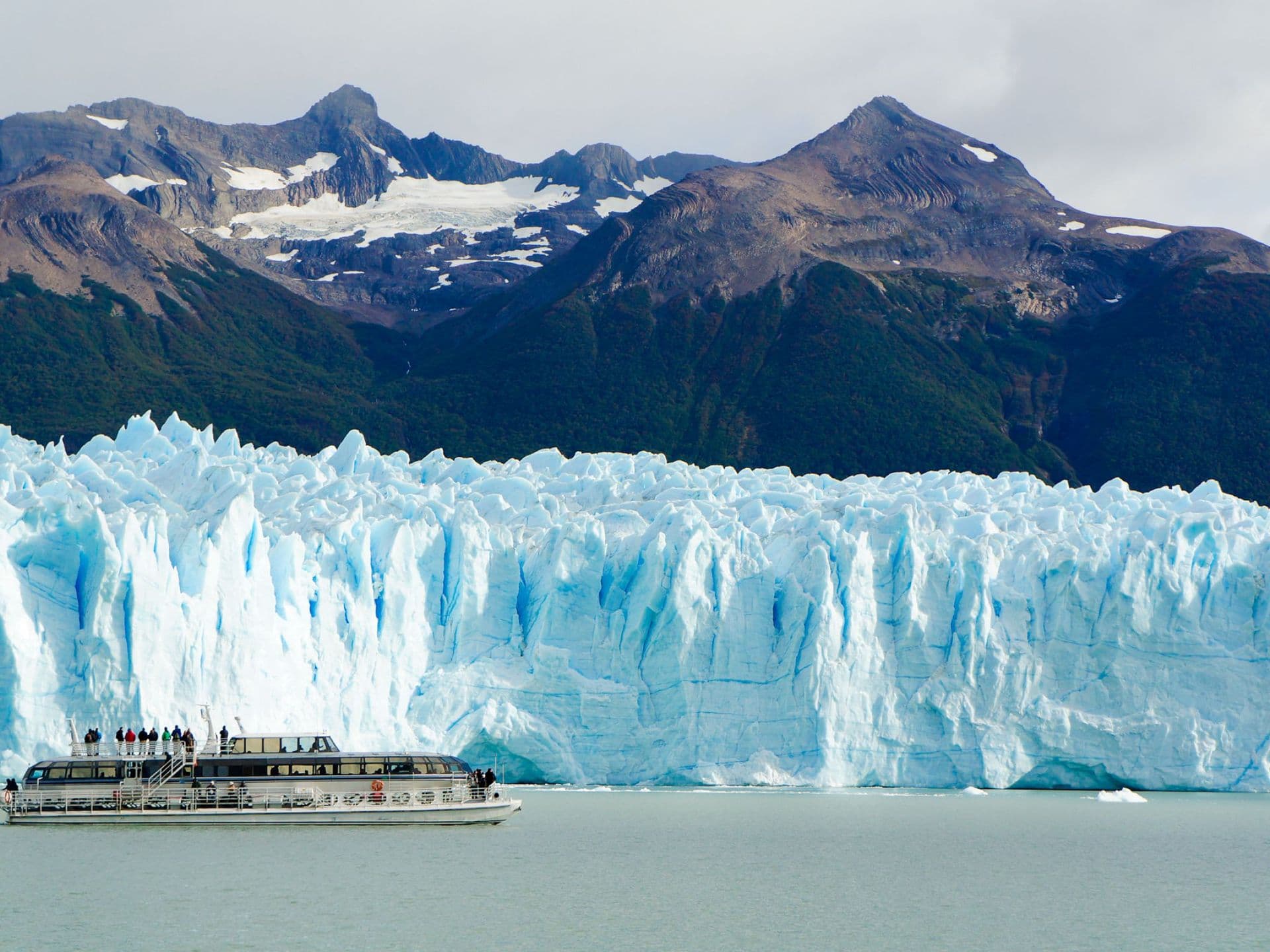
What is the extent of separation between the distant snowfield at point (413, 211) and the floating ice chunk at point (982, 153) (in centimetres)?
4879

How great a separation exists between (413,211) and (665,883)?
133 m

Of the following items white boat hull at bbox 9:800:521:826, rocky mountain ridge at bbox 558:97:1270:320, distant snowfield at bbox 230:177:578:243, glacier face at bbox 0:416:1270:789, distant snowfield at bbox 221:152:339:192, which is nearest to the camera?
white boat hull at bbox 9:800:521:826

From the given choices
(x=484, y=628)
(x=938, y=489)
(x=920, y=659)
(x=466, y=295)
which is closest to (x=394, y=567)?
(x=484, y=628)

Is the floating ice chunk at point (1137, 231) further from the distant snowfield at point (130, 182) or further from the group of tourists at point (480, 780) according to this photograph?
the distant snowfield at point (130, 182)

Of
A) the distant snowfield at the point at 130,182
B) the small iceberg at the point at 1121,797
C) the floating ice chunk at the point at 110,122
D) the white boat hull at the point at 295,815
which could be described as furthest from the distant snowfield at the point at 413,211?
the white boat hull at the point at 295,815

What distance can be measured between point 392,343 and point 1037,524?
7281cm

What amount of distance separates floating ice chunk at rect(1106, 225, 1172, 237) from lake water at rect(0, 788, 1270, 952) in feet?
229

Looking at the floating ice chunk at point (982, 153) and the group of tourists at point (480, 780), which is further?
the floating ice chunk at point (982, 153)

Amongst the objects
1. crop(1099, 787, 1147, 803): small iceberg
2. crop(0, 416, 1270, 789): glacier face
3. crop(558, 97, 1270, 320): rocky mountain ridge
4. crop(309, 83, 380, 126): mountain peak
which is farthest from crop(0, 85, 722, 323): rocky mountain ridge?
crop(1099, 787, 1147, 803): small iceberg

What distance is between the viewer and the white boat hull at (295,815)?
29109 millimetres

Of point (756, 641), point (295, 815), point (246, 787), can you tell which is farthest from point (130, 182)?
point (295, 815)

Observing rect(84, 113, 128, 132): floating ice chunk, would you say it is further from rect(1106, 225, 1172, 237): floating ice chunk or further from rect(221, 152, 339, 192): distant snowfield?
rect(1106, 225, 1172, 237): floating ice chunk

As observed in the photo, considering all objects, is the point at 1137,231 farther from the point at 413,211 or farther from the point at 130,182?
the point at 130,182

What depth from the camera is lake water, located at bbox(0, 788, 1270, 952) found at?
1933 cm
